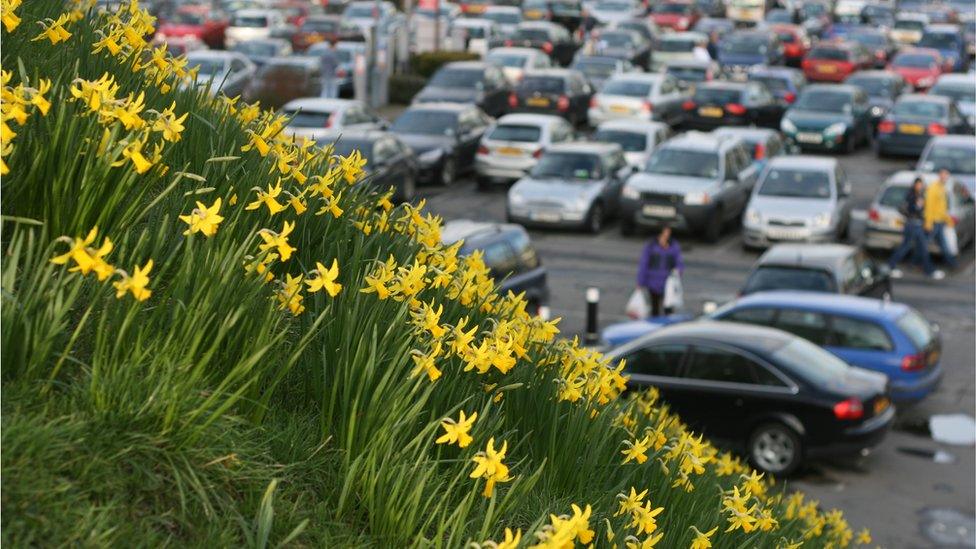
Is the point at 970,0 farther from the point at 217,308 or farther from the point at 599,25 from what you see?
the point at 217,308

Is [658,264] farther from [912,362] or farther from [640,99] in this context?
[640,99]

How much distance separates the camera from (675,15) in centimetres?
6084

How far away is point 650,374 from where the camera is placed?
14.8 meters

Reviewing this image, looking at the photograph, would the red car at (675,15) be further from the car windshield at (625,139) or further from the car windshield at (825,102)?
the car windshield at (625,139)

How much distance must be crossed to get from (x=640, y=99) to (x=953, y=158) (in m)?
9.74

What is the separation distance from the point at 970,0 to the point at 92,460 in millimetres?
69230

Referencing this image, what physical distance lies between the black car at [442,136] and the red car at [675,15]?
2882 centimetres

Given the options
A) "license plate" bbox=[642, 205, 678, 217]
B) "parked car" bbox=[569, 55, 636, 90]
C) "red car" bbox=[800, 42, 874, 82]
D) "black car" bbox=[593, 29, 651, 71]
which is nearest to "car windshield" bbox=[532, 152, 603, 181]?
"license plate" bbox=[642, 205, 678, 217]

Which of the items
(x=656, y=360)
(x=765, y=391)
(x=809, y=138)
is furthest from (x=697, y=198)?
(x=765, y=391)

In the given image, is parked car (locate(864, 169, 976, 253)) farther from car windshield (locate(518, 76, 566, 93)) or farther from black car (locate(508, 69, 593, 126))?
car windshield (locate(518, 76, 566, 93))

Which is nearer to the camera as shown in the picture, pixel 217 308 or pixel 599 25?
pixel 217 308

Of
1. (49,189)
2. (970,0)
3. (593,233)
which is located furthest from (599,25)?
(49,189)

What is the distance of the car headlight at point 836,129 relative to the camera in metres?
35.3

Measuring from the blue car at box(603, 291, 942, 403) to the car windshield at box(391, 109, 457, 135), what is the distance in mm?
14861
